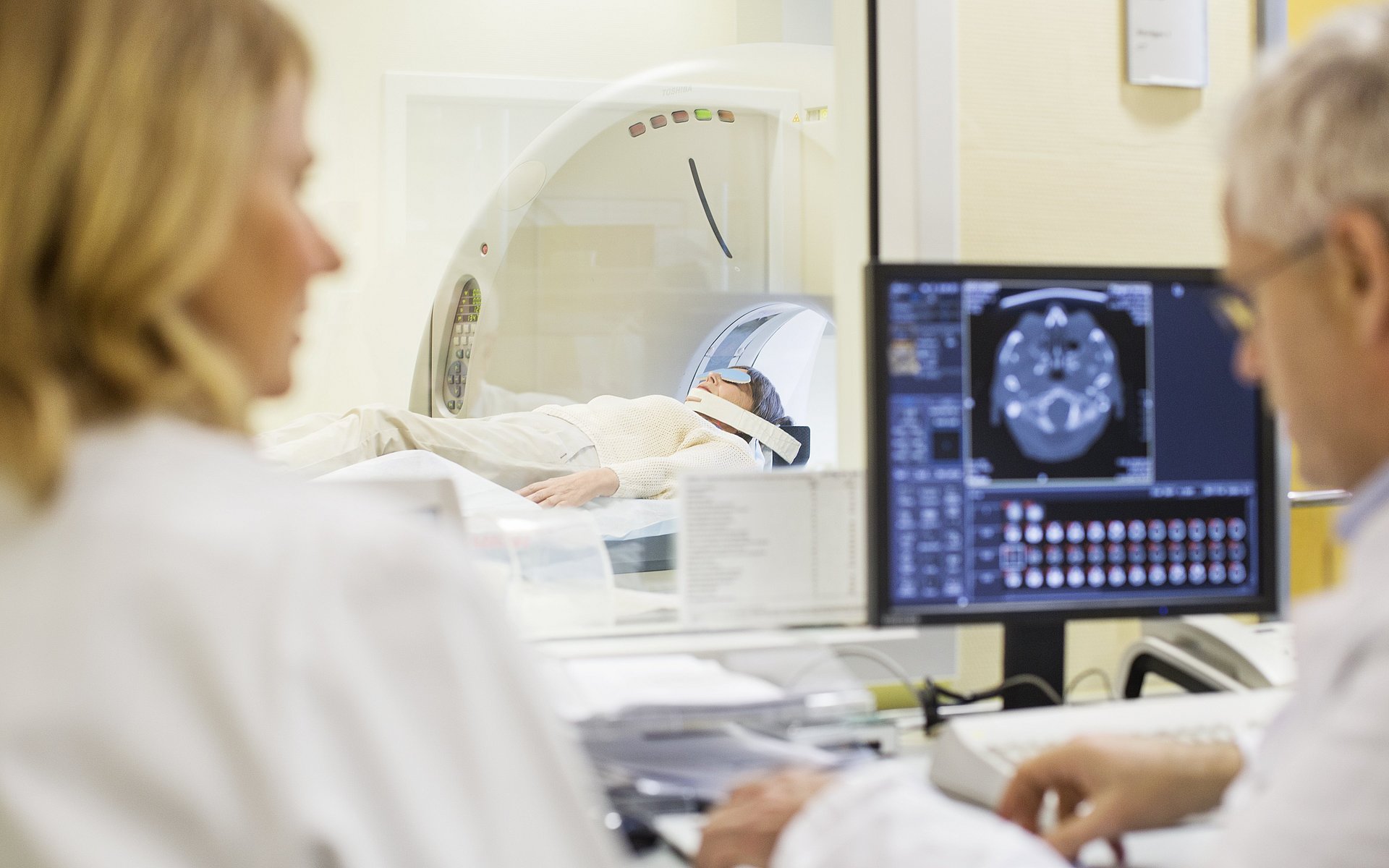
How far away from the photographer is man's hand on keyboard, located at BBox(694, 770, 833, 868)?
896 mm

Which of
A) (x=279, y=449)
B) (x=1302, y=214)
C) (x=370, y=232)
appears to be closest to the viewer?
(x=1302, y=214)

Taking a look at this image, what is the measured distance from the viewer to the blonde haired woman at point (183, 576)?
52cm

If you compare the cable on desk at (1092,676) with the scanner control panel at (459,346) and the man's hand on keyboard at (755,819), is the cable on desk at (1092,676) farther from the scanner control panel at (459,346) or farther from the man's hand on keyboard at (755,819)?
the scanner control panel at (459,346)

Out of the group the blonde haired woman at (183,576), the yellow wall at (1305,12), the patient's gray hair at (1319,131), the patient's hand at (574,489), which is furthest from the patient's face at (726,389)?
the blonde haired woman at (183,576)

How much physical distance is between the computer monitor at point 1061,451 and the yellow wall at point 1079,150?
27 cm

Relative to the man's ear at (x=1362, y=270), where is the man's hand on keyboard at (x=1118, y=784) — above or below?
below

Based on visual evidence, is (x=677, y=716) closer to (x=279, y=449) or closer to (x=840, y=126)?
(x=840, y=126)

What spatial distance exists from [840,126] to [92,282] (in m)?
1.32

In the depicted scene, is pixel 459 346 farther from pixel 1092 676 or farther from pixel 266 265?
pixel 266 265

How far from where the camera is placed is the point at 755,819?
0.91m

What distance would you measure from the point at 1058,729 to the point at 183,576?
91 cm

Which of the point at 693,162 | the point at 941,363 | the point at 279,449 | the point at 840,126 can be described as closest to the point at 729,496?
the point at 941,363

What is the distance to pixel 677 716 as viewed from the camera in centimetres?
105

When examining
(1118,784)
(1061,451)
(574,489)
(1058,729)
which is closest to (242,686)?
(1118,784)
